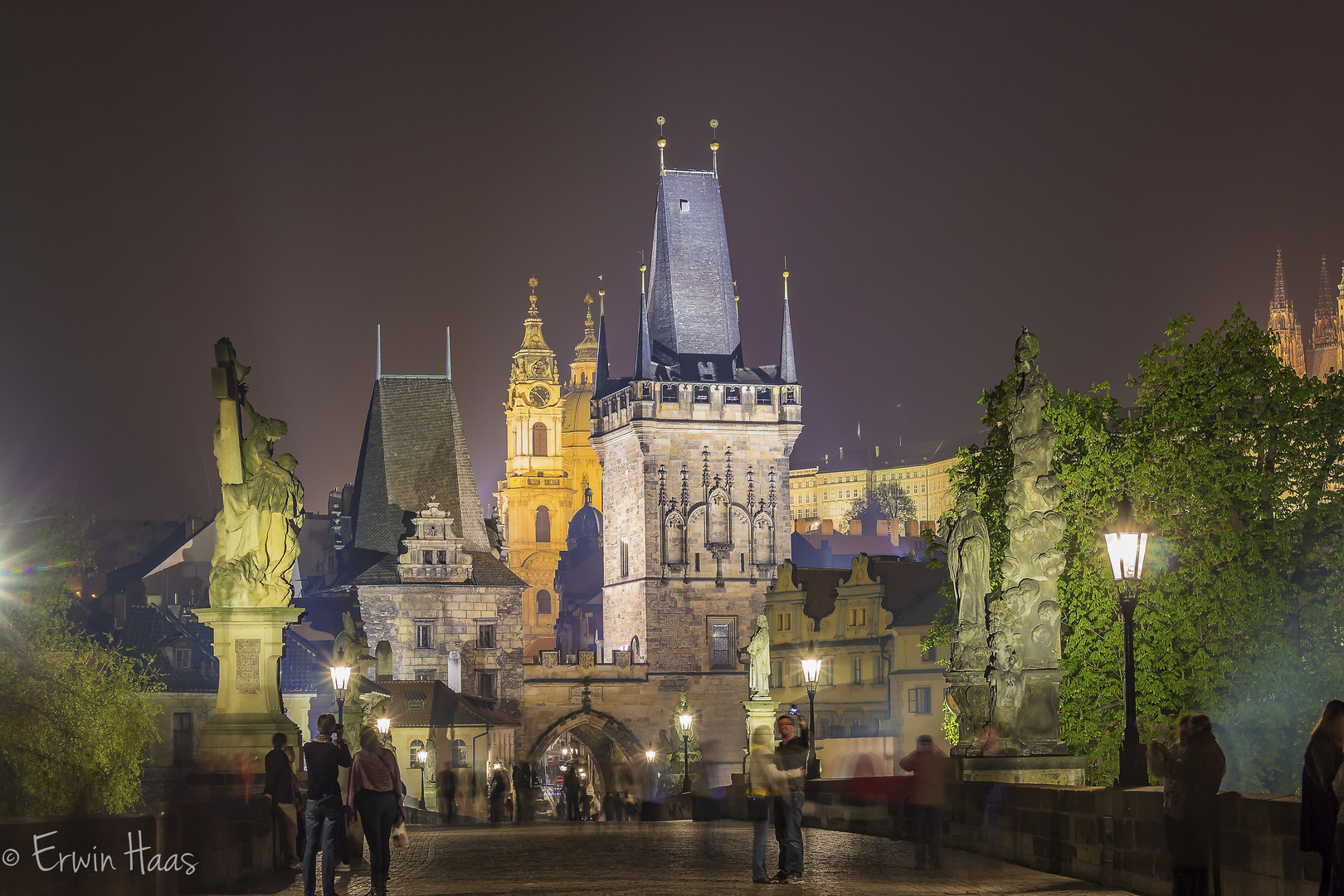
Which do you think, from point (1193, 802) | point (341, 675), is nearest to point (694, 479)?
point (341, 675)

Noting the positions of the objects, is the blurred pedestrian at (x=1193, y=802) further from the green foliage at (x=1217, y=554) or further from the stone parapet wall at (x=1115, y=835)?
the green foliage at (x=1217, y=554)

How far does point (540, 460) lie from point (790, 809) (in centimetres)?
14899

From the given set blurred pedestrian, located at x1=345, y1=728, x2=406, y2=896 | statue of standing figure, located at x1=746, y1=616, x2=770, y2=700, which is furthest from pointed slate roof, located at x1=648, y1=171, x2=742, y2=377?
blurred pedestrian, located at x1=345, y1=728, x2=406, y2=896

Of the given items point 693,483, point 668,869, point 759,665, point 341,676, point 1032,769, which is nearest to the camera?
point 668,869

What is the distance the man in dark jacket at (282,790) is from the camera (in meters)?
16.2

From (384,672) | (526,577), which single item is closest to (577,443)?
(526,577)

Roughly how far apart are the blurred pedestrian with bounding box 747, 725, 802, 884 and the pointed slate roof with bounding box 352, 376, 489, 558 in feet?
213

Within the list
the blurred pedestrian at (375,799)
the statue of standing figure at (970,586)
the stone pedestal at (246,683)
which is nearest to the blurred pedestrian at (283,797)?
the blurred pedestrian at (375,799)

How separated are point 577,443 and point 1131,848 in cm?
15281

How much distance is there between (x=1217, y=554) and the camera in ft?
112

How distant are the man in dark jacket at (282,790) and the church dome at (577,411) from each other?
15024cm

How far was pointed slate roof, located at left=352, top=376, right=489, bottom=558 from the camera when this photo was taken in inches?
3199

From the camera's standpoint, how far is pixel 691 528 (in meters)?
85.1

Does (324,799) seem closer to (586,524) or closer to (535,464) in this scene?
(586,524)
